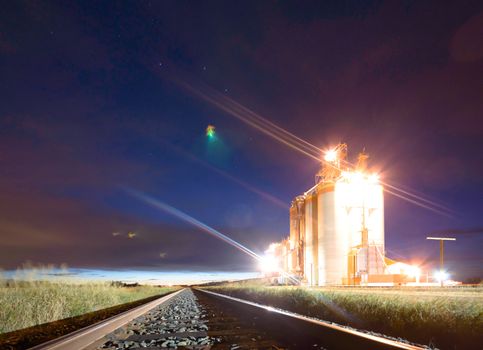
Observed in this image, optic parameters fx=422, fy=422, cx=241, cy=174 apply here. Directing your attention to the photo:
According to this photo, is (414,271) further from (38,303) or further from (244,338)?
(244,338)

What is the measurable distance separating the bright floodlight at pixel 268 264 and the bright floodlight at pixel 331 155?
82.2 feet

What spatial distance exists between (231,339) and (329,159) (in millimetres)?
55827

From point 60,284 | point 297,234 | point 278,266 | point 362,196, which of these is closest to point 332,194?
point 362,196

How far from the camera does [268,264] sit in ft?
268

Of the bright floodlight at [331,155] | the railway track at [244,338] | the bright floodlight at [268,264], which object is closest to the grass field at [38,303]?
the railway track at [244,338]

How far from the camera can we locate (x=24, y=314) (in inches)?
424

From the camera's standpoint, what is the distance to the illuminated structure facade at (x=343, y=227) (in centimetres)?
5159

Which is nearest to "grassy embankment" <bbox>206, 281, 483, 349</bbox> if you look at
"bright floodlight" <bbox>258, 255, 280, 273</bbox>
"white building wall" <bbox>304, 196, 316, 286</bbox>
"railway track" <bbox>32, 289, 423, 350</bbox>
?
"railway track" <bbox>32, 289, 423, 350</bbox>

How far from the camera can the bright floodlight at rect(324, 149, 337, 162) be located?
6022 centimetres

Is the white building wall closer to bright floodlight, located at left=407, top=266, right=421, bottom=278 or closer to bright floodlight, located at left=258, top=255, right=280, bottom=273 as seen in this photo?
bright floodlight, located at left=407, top=266, right=421, bottom=278

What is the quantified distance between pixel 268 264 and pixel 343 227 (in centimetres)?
3158

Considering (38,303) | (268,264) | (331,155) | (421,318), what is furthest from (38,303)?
(268,264)

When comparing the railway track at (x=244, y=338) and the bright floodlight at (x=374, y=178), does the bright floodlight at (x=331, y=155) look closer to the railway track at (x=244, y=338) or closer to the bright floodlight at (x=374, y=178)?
the bright floodlight at (x=374, y=178)

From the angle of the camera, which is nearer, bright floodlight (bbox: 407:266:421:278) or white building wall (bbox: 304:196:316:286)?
bright floodlight (bbox: 407:266:421:278)
